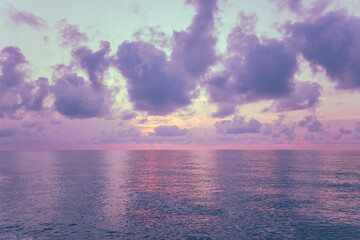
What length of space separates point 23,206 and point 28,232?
14960 millimetres

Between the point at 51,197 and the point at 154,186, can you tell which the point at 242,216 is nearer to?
the point at 154,186

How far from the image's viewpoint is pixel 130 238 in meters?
30.9

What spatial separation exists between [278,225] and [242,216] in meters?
5.43

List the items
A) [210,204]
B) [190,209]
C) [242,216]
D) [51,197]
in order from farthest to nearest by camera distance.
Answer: [51,197]
[210,204]
[190,209]
[242,216]

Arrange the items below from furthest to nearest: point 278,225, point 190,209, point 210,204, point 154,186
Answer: point 154,186 < point 210,204 < point 190,209 < point 278,225

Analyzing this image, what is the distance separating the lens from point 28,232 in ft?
107

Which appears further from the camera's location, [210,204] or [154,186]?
[154,186]

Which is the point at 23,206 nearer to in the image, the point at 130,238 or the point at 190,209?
the point at 130,238

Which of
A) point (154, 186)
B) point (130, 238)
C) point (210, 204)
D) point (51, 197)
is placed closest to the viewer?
point (130, 238)

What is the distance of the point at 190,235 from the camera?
31844 millimetres

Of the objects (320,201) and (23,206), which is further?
(320,201)

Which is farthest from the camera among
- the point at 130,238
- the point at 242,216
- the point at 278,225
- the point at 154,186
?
the point at 154,186

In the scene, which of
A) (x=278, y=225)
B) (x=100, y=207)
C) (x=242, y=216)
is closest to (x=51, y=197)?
(x=100, y=207)

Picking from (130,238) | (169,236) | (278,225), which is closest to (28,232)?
(130,238)
